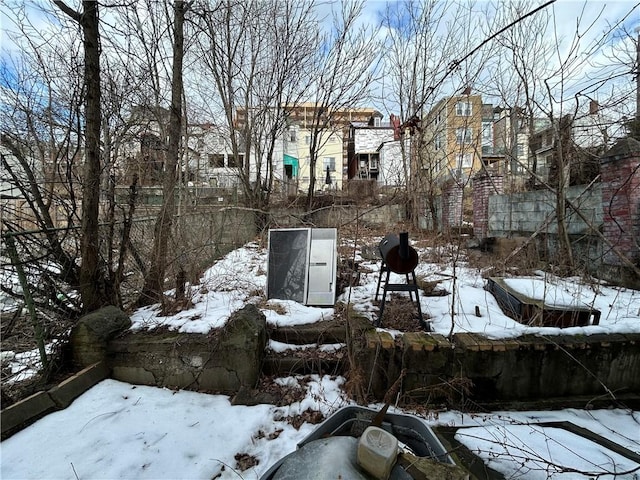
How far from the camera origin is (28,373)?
2.52 m

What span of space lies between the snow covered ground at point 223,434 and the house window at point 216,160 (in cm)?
751

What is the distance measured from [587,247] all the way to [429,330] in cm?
404

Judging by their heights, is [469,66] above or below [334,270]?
above

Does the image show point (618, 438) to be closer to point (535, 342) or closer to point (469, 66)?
point (535, 342)

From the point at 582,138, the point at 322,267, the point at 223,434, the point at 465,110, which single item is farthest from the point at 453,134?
the point at 223,434

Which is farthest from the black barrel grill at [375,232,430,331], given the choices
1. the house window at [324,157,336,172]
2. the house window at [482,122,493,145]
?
the house window at [324,157,336,172]

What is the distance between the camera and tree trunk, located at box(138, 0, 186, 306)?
370 cm

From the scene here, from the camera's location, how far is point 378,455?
0.94 metres

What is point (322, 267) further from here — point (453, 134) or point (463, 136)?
point (453, 134)

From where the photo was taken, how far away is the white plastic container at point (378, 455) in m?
0.94

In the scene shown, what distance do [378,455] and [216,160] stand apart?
10698 millimetres

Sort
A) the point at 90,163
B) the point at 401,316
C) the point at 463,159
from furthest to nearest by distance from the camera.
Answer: the point at 463,159
the point at 401,316
the point at 90,163

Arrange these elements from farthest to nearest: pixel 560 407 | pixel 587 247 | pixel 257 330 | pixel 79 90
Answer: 1. pixel 587 247
2. pixel 79 90
3. pixel 257 330
4. pixel 560 407

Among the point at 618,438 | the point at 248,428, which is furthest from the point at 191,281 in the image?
the point at 618,438
